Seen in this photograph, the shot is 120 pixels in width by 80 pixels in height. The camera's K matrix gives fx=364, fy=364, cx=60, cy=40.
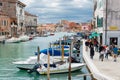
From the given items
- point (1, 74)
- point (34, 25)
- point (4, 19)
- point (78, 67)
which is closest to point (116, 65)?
point (78, 67)

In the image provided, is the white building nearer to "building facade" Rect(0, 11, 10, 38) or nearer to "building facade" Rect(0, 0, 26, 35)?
"building facade" Rect(0, 0, 26, 35)

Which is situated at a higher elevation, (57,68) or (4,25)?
(4,25)

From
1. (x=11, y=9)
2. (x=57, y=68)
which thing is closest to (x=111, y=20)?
(x=57, y=68)

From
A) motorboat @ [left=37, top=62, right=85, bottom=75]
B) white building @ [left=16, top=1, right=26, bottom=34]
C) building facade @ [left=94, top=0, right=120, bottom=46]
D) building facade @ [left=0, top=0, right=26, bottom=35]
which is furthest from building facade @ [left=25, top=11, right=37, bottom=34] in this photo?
motorboat @ [left=37, top=62, right=85, bottom=75]

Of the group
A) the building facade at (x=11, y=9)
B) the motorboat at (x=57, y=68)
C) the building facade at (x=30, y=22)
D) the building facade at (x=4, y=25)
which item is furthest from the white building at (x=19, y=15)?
the motorboat at (x=57, y=68)

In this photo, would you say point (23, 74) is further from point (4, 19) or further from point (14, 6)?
point (14, 6)

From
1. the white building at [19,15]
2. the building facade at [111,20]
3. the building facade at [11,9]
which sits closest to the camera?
the building facade at [111,20]

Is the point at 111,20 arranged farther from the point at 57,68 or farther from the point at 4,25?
the point at 4,25

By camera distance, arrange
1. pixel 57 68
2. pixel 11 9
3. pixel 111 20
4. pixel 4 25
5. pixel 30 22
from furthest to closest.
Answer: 1. pixel 30 22
2. pixel 11 9
3. pixel 4 25
4. pixel 111 20
5. pixel 57 68

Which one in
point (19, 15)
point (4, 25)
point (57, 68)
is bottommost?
point (57, 68)

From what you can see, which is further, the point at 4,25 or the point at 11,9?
the point at 11,9

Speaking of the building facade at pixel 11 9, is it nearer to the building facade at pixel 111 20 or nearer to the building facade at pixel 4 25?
the building facade at pixel 4 25

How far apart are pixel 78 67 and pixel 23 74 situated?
4222 mm

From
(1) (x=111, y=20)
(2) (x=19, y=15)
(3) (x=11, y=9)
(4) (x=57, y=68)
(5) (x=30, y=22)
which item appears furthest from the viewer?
(5) (x=30, y=22)
